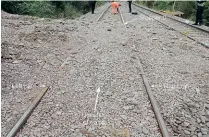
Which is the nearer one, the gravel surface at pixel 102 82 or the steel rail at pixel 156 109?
the steel rail at pixel 156 109

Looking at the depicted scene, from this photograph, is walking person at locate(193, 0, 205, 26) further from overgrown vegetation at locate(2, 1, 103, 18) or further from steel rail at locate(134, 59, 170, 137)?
overgrown vegetation at locate(2, 1, 103, 18)

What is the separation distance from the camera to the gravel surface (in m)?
5.42

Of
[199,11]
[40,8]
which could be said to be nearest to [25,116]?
[199,11]

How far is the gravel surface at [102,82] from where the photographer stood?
17.8ft

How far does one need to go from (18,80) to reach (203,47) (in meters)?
6.61

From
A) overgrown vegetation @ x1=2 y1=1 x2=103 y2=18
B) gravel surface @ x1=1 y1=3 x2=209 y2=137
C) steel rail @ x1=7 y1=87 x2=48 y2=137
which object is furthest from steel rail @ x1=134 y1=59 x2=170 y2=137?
overgrown vegetation @ x1=2 y1=1 x2=103 y2=18

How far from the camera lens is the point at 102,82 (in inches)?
287

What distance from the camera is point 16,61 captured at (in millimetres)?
8688

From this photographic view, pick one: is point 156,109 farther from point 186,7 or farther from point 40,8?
point 186,7

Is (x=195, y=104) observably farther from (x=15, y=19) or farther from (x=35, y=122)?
(x=15, y=19)

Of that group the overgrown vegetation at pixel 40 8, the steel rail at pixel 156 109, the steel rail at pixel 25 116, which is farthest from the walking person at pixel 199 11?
the steel rail at pixel 25 116

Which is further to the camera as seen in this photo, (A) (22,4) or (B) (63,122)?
(A) (22,4)

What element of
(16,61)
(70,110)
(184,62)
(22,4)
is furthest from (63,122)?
(22,4)

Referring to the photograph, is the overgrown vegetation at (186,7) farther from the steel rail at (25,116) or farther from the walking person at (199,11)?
the steel rail at (25,116)
